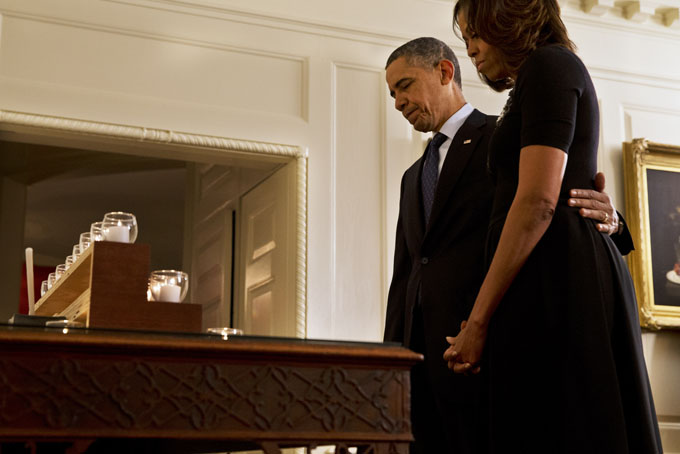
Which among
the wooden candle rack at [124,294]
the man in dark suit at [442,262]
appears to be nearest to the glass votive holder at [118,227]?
the wooden candle rack at [124,294]

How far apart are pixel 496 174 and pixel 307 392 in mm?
941

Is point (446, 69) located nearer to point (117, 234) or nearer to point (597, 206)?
point (117, 234)

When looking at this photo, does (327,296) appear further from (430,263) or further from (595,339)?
(595,339)

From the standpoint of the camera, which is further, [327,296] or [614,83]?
[614,83]

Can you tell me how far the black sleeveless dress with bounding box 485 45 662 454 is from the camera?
1.66 m

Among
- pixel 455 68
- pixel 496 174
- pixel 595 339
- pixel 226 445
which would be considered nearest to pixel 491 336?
pixel 595 339

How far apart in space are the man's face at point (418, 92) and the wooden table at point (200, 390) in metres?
1.83

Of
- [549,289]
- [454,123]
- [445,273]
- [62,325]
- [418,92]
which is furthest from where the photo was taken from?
[418,92]

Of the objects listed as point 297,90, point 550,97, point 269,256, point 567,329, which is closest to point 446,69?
point 550,97

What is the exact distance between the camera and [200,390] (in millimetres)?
1210

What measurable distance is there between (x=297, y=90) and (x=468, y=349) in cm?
290

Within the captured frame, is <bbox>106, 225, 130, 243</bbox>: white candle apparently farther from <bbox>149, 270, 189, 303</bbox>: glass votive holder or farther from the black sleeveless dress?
the black sleeveless dress

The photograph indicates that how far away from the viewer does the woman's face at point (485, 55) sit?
2.02m

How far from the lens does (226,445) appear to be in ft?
5.93
